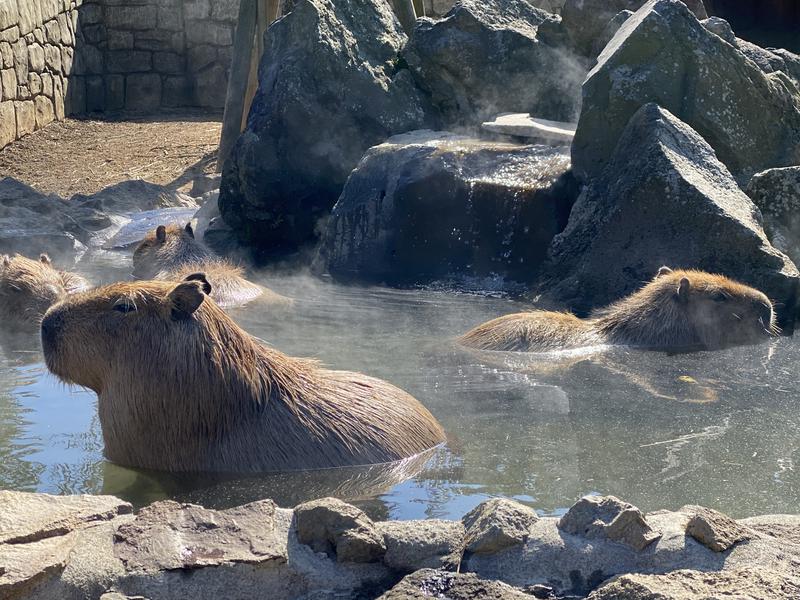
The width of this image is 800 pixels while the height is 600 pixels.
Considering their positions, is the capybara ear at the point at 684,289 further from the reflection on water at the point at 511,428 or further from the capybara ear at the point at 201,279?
the capybara ear at the point at 201,279

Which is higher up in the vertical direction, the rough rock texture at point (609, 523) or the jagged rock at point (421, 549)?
the rough rock texture at point (609, 523)

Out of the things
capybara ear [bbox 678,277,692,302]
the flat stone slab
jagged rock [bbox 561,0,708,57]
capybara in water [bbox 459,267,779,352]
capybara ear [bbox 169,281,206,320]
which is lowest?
capybara in water [bbox 459,267,779,352]

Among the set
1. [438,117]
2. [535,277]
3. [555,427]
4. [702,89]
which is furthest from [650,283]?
[438,117]

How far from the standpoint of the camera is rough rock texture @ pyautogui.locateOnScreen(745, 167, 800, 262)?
8.58 meters

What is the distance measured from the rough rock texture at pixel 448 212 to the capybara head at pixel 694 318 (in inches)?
67.8

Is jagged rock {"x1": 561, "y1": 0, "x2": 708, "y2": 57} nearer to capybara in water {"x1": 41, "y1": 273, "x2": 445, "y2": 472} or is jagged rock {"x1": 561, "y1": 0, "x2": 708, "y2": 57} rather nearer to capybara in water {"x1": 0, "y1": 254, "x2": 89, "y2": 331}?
capybara in water {"x1": 0, "y1": 254, "x2": 89, "y2": 331}

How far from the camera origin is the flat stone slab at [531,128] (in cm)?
984

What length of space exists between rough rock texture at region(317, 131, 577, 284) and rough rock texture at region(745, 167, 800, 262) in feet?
4.61

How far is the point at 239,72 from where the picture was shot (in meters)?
12.9

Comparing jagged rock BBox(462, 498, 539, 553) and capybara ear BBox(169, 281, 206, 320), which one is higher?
capybara ear BBox(169, 281, 206, 320)

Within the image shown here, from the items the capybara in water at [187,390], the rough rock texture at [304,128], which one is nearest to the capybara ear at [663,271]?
the capybara in water at [187,390]

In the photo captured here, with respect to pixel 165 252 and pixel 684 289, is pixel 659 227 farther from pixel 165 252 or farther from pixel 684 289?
pixel 165 252

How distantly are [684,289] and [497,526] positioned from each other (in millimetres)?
4506

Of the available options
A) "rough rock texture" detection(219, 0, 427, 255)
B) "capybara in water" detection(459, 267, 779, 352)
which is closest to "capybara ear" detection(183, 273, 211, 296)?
"capybara in water" detection(459, 267, 779, 352)
